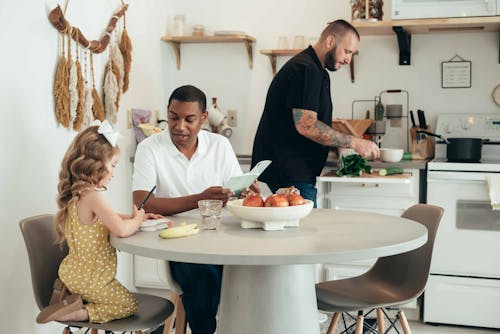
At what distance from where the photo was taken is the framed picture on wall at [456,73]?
12.9ft

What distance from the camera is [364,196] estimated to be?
11.8ft

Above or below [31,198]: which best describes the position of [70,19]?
above

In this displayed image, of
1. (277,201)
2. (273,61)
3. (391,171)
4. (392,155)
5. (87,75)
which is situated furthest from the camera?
(273,61)

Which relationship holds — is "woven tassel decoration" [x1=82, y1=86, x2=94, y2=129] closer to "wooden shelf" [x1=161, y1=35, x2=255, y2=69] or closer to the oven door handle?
"wooden shelf" [x1=161, y1=35, x2=255, y2=69]

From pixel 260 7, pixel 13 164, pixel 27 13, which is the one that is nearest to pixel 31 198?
pixel 13 164

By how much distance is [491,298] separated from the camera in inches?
→ 133

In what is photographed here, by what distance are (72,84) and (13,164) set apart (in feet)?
1.75

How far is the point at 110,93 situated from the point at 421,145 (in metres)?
1.83

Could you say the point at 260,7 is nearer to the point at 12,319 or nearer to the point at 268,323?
the point at 12,319

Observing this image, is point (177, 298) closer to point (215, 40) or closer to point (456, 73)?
point (215, 40)

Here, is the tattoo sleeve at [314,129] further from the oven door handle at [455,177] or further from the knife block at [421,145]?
the knife block at [421,145]

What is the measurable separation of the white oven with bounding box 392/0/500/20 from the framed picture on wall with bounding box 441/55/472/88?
0.44 metres

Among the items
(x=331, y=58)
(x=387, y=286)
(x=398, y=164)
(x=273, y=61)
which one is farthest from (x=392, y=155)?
(x=387, y=286)

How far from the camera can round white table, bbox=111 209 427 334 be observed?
1692mm
